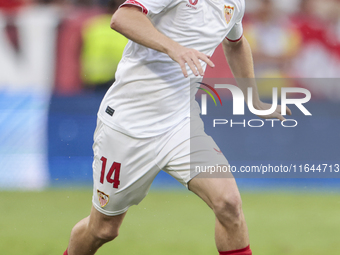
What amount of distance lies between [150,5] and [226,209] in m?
1.03

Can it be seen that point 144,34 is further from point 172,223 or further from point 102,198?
point 172,223

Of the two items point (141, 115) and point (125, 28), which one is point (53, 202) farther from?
point (125, 28)

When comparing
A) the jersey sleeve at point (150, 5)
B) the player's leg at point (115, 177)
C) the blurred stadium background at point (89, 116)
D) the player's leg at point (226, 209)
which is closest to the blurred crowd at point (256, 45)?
the blurred stadium background at point (89, 116)

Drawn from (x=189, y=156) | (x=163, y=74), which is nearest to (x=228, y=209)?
(x=189, y=156)

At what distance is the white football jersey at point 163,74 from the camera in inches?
97.3

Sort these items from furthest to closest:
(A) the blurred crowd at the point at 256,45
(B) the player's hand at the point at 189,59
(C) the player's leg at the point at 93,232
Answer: (A) the blurred crowd at the point at 256,45
(C) the player's leg at the point at 93,232
(B) the player's hand at the point at 189,59

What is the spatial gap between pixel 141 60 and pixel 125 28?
312mm

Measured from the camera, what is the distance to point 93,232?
2771 millimetres

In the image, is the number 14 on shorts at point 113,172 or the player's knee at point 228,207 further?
the number 14 on shorts at point 113,172

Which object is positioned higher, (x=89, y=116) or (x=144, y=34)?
(x=144, y=34)

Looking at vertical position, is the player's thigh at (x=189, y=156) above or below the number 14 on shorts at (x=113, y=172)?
above

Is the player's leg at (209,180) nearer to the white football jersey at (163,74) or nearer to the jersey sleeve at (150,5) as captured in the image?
the white football jersey at (163,74)

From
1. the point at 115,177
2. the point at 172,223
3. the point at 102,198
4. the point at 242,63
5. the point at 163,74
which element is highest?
the point at 163,74

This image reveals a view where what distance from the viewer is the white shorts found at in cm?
249
